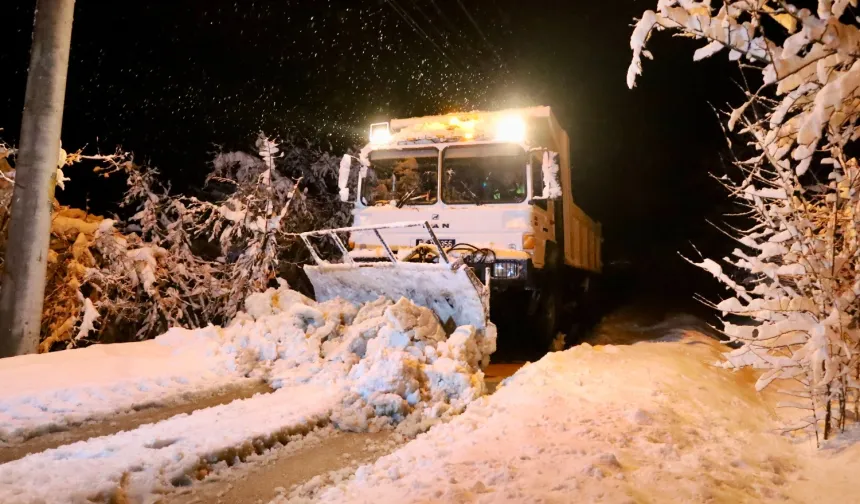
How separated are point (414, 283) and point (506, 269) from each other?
132 centimetres

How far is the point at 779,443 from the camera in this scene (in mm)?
4359

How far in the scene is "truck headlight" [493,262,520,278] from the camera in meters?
7.73

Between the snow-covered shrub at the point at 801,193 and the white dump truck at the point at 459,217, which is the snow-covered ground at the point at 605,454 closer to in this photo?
the snow-covered shrub at the point at 801,193

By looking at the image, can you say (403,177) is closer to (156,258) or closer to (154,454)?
(156,258)

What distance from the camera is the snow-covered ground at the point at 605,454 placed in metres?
3.26

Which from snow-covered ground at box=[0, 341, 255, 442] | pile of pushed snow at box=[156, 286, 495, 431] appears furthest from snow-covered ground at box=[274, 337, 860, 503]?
snow-covered ground at box=[0, 341, 255, 442]

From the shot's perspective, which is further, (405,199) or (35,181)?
(405,199)

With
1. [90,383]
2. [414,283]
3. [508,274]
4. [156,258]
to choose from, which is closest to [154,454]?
[90,383]

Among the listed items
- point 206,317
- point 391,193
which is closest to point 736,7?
point 391,193

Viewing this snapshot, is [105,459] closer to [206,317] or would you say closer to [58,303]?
[58,303]

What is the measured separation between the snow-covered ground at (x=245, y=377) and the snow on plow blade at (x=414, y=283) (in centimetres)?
29

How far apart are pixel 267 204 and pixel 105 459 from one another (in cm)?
809

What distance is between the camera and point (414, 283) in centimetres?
725

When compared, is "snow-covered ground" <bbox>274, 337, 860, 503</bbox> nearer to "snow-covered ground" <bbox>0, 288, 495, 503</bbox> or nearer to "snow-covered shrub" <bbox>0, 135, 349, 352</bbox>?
"snow-covered ground" <bbox>0, 288, 495, 503</bbox>
